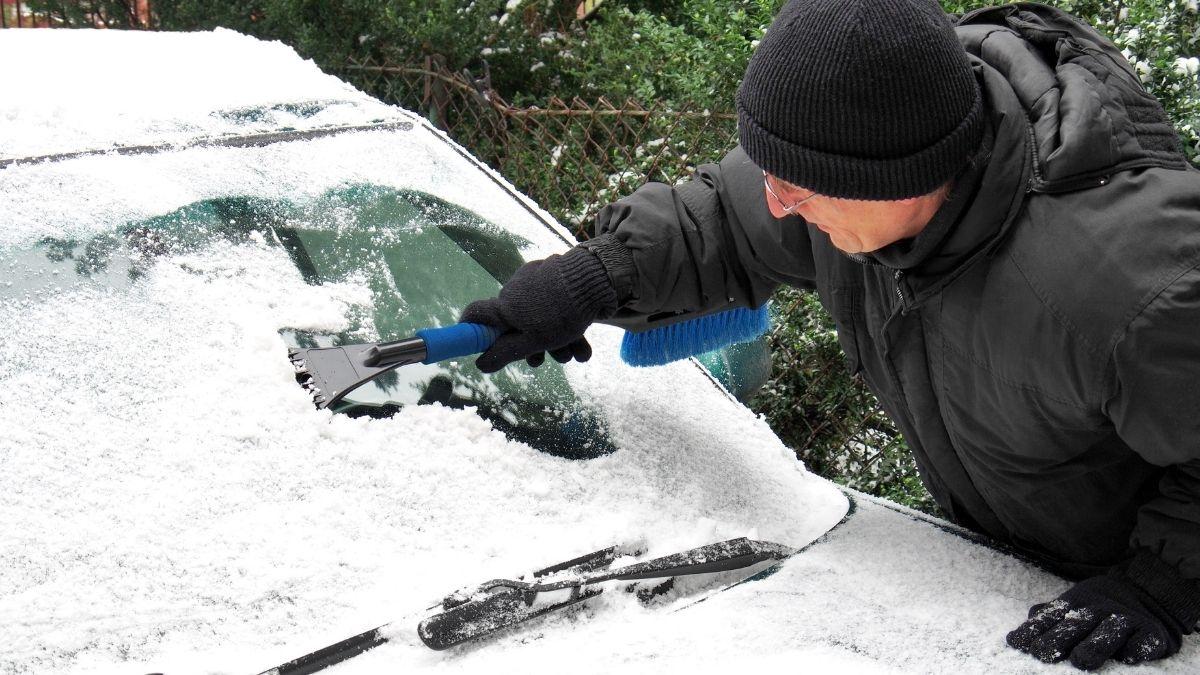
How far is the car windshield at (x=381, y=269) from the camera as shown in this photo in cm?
170

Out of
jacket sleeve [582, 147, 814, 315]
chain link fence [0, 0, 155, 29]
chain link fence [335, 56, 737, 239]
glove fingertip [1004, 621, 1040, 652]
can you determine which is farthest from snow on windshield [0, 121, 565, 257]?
chain link fence [0, 0, 155, 29]

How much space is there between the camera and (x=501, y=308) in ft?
6.03

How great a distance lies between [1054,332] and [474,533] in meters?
0.85

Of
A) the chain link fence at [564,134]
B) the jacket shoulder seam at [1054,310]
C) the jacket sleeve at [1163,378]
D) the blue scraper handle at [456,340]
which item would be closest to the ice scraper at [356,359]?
the blue scraper handle at [456,340]

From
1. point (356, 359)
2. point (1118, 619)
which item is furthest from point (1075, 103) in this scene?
point (356, 359)

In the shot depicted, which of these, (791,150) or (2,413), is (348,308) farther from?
(791,150)

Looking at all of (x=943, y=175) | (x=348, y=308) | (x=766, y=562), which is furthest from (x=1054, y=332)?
(x=348, y=308)

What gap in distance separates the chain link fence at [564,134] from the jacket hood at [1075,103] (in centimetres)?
207

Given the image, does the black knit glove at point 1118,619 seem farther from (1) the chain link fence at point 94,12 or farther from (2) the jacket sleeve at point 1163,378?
(1) the chain link fence at point 94,12

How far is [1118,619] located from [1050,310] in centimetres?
42

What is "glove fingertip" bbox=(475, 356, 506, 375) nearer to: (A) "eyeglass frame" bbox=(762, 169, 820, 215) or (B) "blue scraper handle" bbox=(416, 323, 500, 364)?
(B) "blue scraper handle" bbox=(416, 323, 500, 364)

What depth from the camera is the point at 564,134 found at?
4.71 m

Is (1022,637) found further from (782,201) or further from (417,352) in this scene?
(417,352)

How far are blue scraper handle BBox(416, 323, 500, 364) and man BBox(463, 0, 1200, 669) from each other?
0.11 ft
